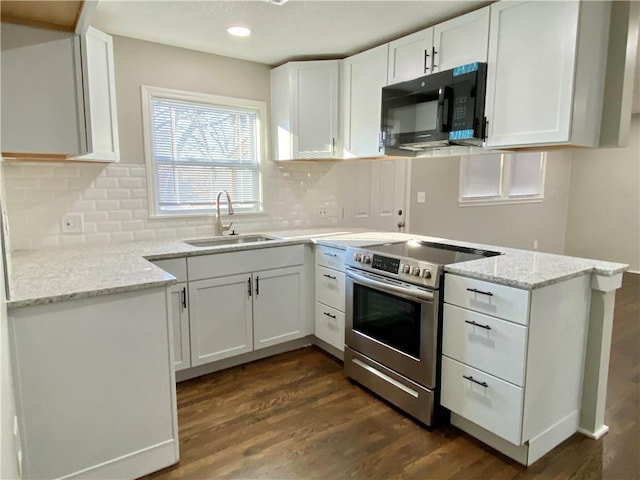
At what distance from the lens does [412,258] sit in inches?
92.4

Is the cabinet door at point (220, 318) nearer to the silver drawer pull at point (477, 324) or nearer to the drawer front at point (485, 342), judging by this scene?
the drawer front at point (485, 342)

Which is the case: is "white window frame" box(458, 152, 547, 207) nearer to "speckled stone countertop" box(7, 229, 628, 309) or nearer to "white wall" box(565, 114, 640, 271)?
"white wall" box(565, 114, 640, 271)

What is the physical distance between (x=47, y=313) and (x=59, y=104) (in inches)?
36.3

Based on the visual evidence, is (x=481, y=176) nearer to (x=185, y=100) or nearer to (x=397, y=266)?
(x=397, y=266)

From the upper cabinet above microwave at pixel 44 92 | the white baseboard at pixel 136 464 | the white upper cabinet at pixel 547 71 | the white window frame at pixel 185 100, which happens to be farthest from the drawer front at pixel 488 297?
the white window frame at pixel 185 100

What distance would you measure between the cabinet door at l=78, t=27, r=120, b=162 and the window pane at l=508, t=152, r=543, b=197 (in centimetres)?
500

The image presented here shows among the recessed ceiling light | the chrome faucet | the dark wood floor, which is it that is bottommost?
the dark wood floor

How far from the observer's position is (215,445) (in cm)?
210

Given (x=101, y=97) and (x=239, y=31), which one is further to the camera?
(x=239, y=31)

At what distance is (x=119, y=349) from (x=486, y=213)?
4.82 meters

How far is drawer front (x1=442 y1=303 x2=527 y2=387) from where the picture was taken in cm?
187

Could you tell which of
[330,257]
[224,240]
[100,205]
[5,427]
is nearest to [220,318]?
[224,240]

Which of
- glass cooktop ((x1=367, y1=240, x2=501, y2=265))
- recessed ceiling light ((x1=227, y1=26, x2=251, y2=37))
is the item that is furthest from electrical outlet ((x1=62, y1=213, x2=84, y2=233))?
glass cooktop ((x1=367, y1=240, x2=501, y2=265))

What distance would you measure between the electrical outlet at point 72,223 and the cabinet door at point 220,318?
3.10 feet
